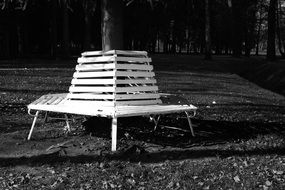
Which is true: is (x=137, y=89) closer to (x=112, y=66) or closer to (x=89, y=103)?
(x=112, y=66)

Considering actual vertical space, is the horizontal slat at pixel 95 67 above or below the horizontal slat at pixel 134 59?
below

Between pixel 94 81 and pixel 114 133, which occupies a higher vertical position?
pixel 94 81

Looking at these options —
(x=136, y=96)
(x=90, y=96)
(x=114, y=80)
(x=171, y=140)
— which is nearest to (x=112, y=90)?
(x=114, y=80)

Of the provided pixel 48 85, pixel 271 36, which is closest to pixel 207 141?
pixel 48 85

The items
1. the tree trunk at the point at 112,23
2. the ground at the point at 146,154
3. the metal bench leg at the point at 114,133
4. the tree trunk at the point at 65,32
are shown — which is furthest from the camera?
the tree trunk at the point at 65,32

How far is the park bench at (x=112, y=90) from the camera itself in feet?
17.7

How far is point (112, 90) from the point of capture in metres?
5.48

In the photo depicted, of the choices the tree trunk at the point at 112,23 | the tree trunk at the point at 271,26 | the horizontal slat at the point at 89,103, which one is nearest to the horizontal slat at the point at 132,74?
the horizontal slat at the point at 89,103

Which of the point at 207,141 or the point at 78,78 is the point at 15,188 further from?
the point at 207,141

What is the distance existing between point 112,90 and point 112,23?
1.42 m

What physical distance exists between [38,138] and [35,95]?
16.2 ft

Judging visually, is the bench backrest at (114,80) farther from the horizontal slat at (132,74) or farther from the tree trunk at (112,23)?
the tree trunk at (112,23)

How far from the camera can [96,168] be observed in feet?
15.6

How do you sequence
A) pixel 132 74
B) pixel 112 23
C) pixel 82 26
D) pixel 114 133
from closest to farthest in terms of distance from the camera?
pixel 114 133 < pixel 132 74 < pixel 112 23 < pixel 82 26
